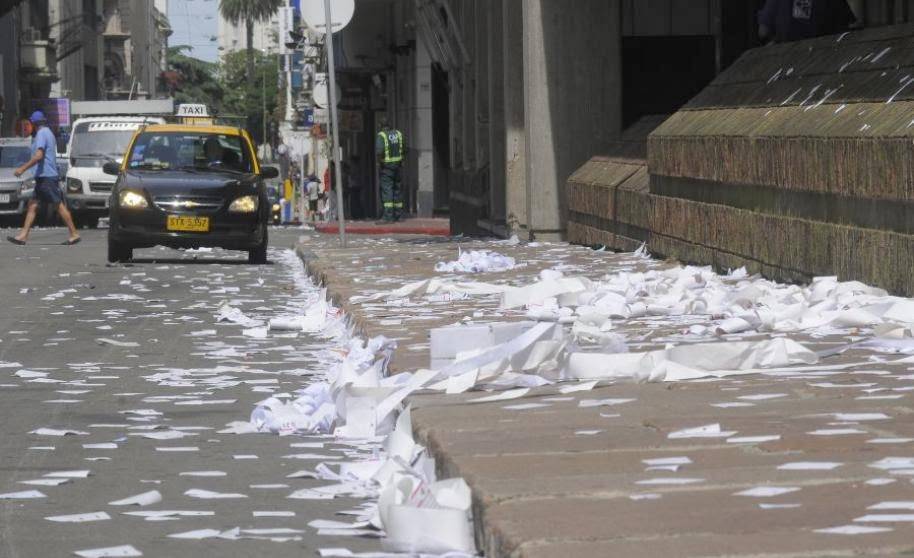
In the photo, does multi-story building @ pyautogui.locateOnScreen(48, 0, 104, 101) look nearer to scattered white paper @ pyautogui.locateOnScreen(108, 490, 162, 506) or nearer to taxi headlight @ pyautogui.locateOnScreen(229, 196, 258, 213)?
taxi headlight @ pyautogui.locateOnScreen(229, 196, 258, 213)

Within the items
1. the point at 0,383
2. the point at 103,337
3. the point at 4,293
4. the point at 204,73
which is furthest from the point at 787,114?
the point at 204,73

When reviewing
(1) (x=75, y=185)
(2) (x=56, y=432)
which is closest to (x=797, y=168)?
(2) (x=56, y=432)

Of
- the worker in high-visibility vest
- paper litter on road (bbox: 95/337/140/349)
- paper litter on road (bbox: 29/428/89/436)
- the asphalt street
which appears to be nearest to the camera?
the asphalt street

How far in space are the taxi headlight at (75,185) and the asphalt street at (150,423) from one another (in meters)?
20.8

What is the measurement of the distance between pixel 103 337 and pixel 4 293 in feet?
13.8

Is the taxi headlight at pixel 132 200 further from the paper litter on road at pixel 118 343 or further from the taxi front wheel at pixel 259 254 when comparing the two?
the paper litter on road at pixel 118 343

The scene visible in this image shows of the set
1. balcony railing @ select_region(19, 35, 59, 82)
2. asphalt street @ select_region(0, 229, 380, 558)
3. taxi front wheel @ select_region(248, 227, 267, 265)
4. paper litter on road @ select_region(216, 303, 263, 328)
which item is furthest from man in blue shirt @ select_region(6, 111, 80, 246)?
balcony railing @ select_region(19, 35, 59, 82)

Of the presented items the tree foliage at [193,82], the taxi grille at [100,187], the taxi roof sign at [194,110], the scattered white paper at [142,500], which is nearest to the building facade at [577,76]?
the scattered white paper at [142,500]

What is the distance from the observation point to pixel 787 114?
1127 cm

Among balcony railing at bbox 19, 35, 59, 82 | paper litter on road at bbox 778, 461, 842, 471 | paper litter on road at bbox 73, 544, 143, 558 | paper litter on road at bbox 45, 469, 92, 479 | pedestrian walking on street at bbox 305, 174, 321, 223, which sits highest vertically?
balcony railing at bbox 19, 35, 59, 82

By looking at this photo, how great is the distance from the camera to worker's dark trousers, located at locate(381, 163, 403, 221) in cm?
3384

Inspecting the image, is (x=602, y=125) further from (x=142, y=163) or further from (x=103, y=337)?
(x=103, y=337)

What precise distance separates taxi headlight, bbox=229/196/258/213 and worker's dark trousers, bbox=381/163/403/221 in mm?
13693

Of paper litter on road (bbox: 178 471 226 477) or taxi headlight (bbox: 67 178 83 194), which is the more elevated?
paper litter on road (bbox: 178 471 226 477)
